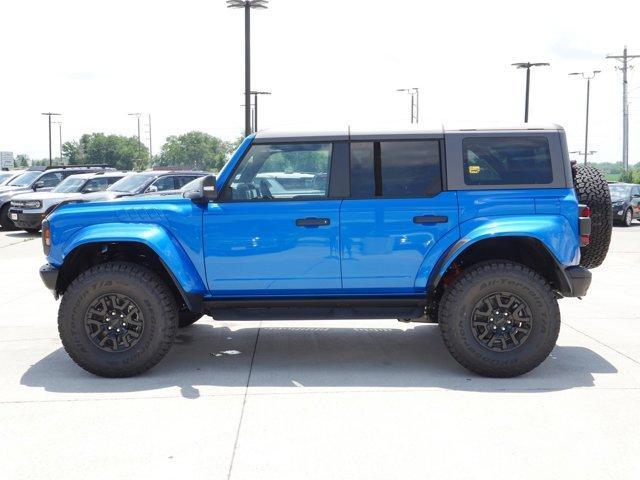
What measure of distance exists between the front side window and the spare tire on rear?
6.83 ft

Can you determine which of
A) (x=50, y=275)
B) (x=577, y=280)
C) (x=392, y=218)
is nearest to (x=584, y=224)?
(x=577, y=280)

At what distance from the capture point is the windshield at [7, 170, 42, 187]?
73.7ft

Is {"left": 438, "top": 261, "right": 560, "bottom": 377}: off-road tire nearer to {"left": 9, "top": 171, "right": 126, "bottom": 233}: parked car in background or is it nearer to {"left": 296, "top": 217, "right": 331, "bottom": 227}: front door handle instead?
{"left": 296, "top": 217, "right": 331, "bottom": 227}: front door handle

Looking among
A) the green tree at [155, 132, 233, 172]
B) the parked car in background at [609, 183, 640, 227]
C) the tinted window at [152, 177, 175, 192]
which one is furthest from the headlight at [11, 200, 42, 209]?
the green tree at [155, 132, 233, 172]

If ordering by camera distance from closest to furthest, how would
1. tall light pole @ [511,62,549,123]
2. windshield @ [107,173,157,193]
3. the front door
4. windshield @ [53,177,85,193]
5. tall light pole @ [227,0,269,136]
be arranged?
the front door → windshield @ [107,173,157,193] → windshield @ [53,177,85,193] → tall light pole @ [227,0,269,136] → tall light pole @ [511,62,549,123]

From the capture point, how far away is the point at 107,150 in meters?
145

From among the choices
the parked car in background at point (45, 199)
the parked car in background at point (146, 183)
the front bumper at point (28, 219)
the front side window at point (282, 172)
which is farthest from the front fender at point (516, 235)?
the front bumper at point (28, 219)

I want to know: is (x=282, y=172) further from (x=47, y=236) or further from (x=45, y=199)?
(x=45, y=199)

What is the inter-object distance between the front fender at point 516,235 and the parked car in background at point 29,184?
16.7 m

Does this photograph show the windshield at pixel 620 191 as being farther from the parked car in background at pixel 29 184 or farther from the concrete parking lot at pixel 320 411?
the concrete parking lot at pixel 320 411

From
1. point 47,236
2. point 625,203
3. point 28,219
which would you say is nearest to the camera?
point 47,236

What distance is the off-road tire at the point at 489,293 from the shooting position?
540 cm

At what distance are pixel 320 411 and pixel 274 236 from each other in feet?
4.65

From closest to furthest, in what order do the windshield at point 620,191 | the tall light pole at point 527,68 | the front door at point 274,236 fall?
the front door at point 274,236, the windshield at point 620,191, the tall light pole at point 527,68
